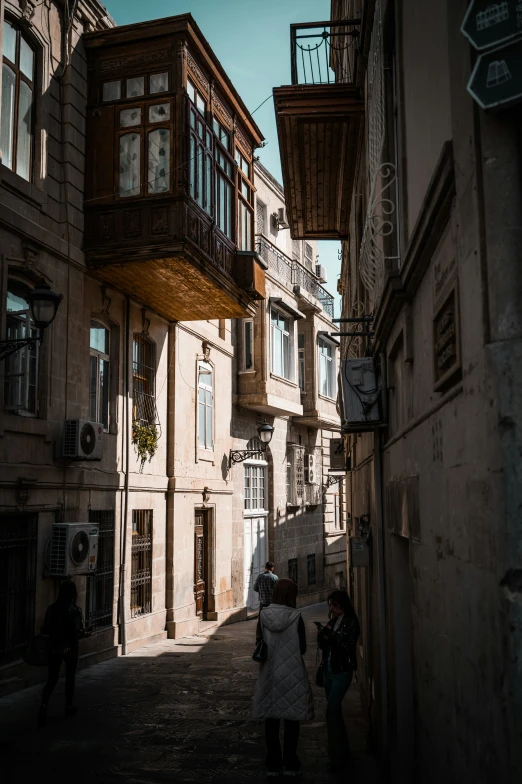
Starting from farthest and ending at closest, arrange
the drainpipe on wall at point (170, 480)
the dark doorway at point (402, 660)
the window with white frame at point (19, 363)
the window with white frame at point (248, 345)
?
1. the window with white frame at point (248, 345)
2. the drainpipe on wall at point (170, 480)
3. the window with white frame at point (19, 363)
4. the dark doorway at point (402, 660)

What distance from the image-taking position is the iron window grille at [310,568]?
1094 inches

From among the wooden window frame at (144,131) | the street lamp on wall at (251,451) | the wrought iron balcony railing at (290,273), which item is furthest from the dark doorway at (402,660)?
the wrought iron balcony railing at (290,273)

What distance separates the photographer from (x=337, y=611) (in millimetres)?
7469

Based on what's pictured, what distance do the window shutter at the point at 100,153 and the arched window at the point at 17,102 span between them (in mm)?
1618

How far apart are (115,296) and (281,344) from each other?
10484 mm

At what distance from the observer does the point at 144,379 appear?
16.2 meters

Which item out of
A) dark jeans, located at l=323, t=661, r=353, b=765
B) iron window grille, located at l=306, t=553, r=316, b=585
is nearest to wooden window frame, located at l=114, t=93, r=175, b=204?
dark jeans, located at l=323, t=661, r=353, b=765

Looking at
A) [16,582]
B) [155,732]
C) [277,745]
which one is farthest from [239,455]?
[277,745]

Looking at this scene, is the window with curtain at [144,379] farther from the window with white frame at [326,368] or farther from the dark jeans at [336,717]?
the window with white frame at [326,368]

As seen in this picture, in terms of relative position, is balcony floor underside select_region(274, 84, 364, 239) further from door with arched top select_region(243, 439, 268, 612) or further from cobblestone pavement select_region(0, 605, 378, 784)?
door with arched top select_region(243, 439, 268, 612)

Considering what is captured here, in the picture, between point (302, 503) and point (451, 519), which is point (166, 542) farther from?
point (451, 519)

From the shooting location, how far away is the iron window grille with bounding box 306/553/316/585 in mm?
27797

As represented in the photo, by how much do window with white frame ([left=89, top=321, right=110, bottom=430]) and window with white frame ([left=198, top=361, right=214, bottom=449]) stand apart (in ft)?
14.8

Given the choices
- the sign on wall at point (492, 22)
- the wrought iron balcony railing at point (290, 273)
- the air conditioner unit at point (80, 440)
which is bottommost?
the air conditioner unit at point (80, 440)
